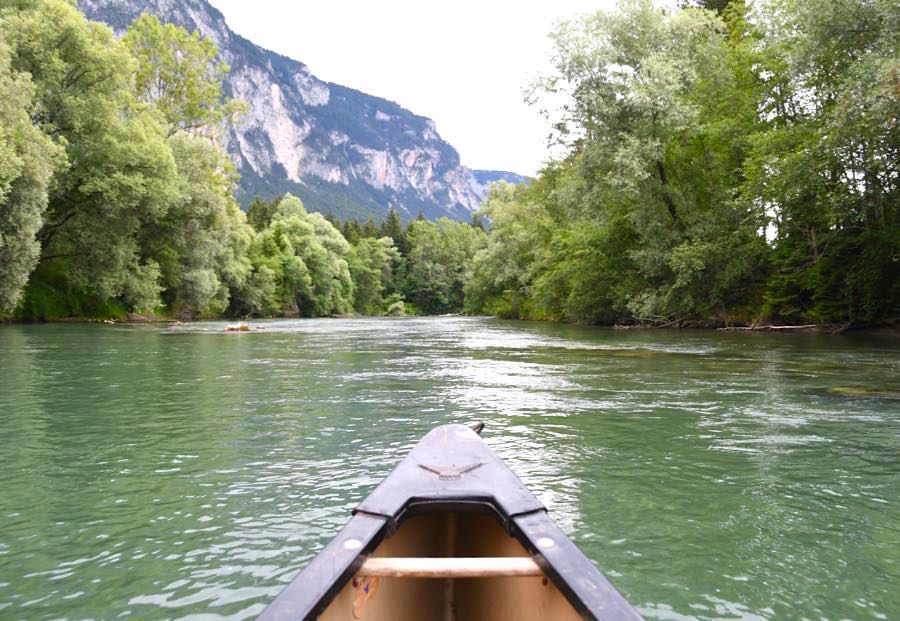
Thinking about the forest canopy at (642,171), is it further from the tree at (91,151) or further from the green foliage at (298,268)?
the green foliage at (298,268)

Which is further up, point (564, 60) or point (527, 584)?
point (564, 60)

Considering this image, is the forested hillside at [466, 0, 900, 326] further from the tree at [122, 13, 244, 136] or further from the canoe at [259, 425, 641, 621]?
the tree at [122, 13, 244, 136]

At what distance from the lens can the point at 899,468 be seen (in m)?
5.01

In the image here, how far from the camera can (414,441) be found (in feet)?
19.4

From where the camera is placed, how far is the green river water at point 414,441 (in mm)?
3031

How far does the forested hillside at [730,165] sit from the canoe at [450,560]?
15115 mm

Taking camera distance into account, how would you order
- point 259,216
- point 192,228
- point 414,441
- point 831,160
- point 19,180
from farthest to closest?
point 259,216
point 192,228
point 19,180
point 831,160
point 414,441

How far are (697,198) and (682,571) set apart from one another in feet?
80.5

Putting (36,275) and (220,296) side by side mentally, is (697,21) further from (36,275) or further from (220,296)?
(220,296)

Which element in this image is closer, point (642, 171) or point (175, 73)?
point (642, 171)

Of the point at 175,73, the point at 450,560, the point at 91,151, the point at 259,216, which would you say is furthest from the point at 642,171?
the point at 259,216

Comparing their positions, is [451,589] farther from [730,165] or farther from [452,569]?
[730,165]

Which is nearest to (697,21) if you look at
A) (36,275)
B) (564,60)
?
(564,60)

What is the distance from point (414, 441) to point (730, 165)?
22.5m
